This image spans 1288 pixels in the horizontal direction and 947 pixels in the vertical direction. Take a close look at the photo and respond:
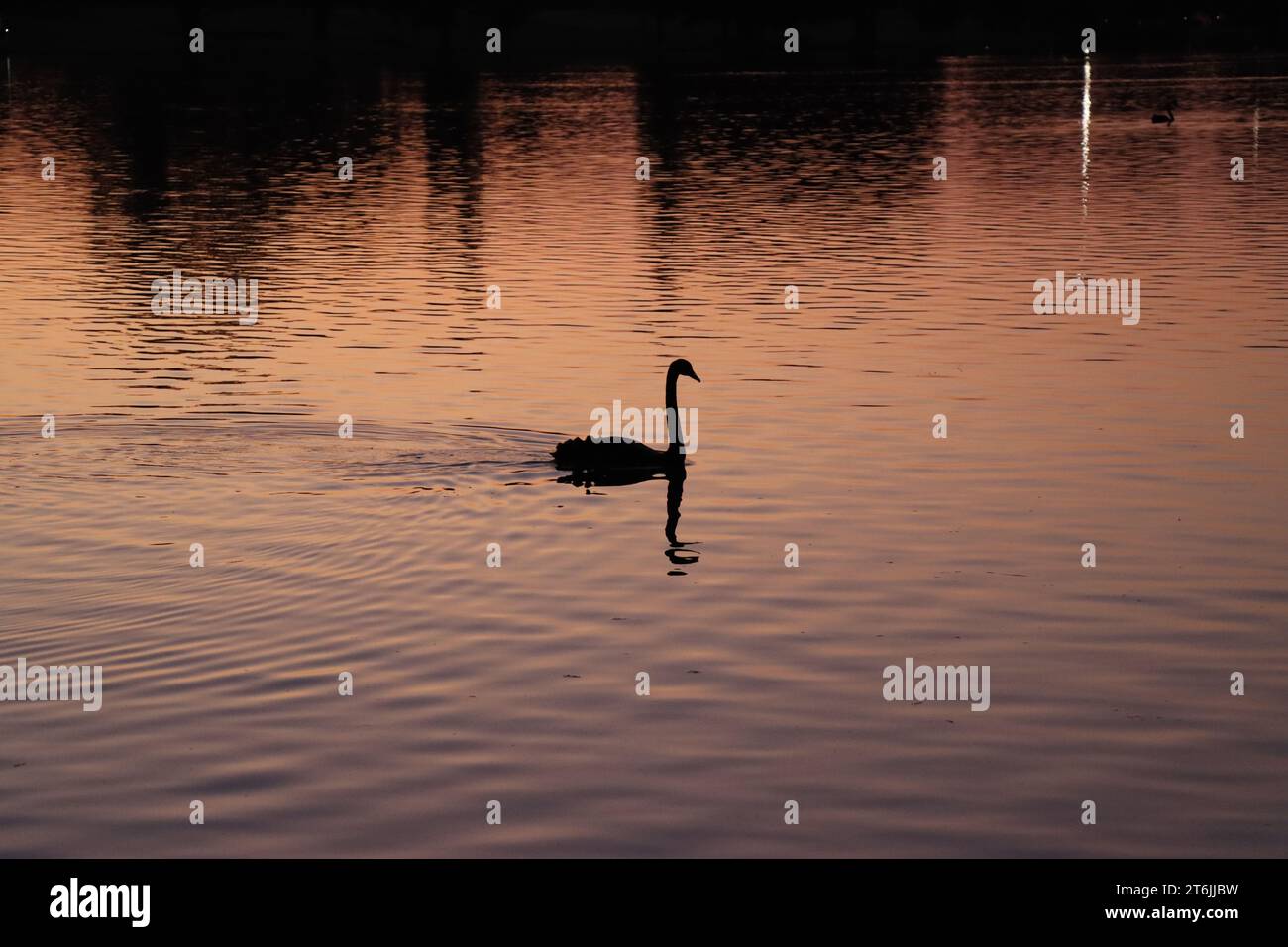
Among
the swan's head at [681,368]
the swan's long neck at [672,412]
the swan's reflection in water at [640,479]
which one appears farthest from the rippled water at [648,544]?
the swan's head at [681,368]

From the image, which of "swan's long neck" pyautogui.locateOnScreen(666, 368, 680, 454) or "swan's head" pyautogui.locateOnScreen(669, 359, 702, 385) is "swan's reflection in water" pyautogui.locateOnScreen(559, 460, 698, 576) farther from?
"swan's head" pyautogui.locateOnScreen(669, 359, 702, 385)

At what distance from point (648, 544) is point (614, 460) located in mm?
2872

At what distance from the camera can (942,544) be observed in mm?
19609

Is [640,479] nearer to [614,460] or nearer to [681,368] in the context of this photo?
[614,460]

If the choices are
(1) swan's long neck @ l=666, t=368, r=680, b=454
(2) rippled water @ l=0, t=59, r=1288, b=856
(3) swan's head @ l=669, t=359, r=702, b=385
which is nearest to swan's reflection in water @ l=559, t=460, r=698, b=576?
(2) rippled water @ l=0, t=59, r=1288, b=856

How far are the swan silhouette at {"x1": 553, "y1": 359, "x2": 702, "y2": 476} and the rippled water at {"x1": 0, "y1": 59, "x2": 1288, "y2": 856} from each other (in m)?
0.27

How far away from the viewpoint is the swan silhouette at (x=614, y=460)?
22.5 m

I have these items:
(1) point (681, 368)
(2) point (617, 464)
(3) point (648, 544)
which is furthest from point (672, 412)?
(3) point (648, 544)

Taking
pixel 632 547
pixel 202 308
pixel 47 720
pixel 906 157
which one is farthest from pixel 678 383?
pixel 906 157

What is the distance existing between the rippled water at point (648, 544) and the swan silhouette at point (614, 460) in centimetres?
27

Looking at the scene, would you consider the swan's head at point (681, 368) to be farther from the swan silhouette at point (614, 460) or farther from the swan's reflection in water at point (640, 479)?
the swan's reflection in water at point (640, 479)

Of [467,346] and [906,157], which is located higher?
[906,157]
